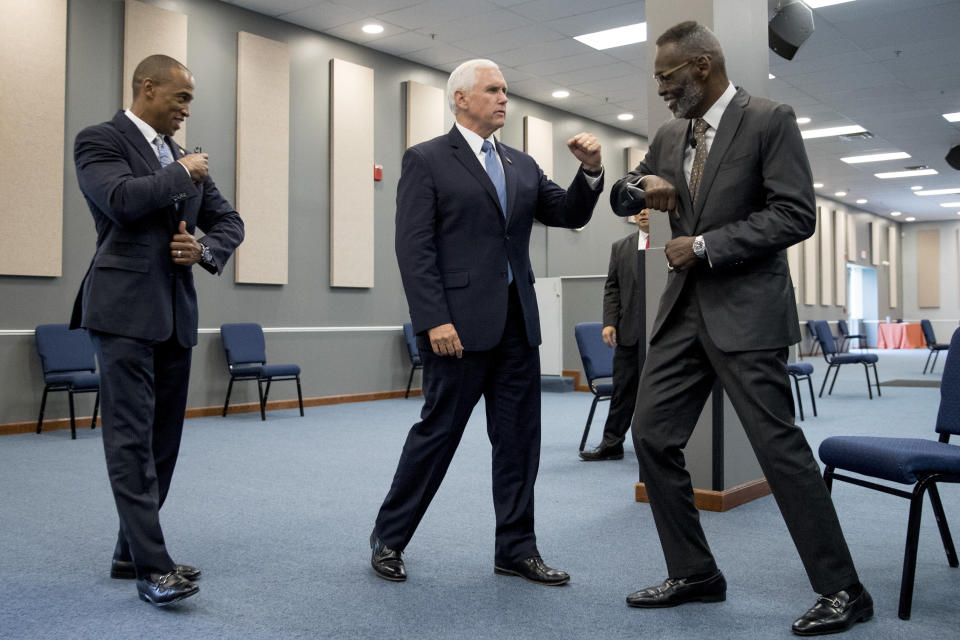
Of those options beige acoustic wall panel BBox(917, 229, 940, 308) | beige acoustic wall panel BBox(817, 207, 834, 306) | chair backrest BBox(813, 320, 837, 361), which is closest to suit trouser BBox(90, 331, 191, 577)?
chair backrest BBox(813, 320, 837, 361)

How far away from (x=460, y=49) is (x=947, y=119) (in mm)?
7575

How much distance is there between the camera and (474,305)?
95.7 inches

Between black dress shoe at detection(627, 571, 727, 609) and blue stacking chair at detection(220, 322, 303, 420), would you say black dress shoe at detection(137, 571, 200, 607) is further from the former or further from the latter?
blue stacking chair at detection(220, 322, 303, 420)

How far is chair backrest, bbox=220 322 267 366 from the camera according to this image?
6.98 metres

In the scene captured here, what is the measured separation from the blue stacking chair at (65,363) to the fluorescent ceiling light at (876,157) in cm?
1296

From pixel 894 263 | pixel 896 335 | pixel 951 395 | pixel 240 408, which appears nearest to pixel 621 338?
pixel 951 395

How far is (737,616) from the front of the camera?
2201 millimetres

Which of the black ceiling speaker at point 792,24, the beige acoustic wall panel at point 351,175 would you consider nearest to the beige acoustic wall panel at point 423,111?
the beige acoustic wall panel at point 351,175

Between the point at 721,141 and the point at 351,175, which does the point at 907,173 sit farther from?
the point at 721,141

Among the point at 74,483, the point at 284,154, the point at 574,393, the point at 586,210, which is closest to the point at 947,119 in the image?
the point at 574,393

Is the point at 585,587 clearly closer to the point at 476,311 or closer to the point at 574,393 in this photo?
the point at 476,311

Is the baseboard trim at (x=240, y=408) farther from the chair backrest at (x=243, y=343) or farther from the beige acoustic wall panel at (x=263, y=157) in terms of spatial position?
the beige acoustic wall panel at (x=263, y=157)

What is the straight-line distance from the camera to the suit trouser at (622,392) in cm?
482

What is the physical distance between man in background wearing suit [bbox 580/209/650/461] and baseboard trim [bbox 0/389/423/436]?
368 centimetres
